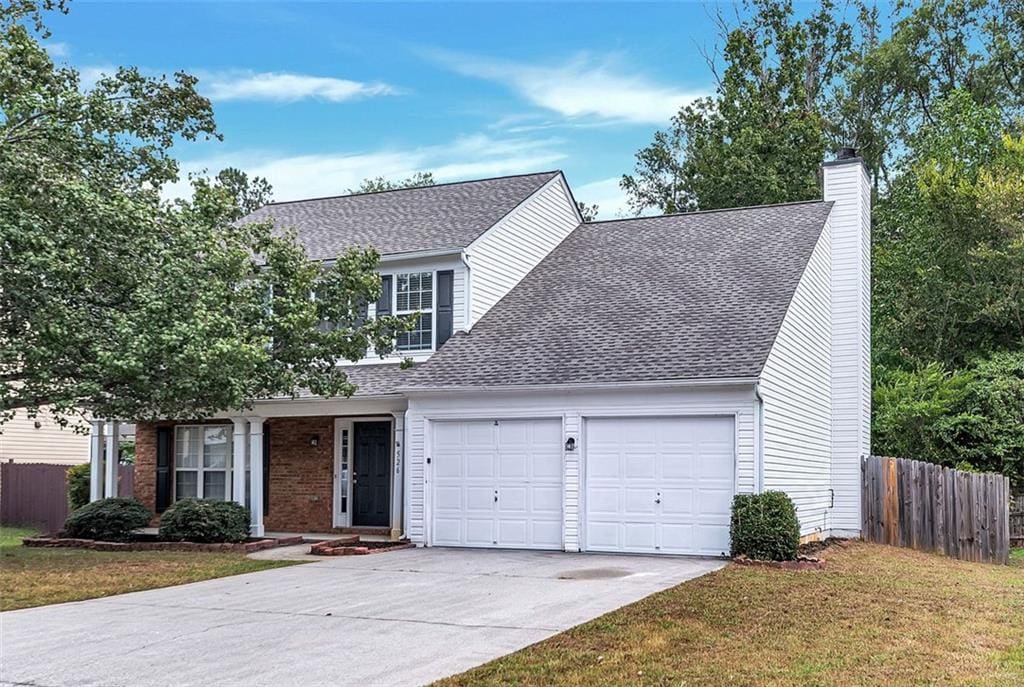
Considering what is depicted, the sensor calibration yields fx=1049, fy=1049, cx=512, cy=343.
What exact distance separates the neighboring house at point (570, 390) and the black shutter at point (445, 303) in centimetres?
4

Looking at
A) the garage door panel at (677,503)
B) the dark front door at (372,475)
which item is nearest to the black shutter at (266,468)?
the dark front door at (372,475)

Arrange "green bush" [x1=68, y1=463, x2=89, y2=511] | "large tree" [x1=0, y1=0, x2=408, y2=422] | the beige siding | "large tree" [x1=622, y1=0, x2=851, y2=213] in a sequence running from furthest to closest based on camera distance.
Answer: "large tree" [x1=622, y1=0, x2=851, y2=213] < the beige siding < "green bush" [x1=68, y1=463, x2=89, y2=511] < "large tree" [x1=0, y1=0, x2=408, y2=422]

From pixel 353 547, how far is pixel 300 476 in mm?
4584

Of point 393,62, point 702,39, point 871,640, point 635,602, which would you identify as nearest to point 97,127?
point 393,62

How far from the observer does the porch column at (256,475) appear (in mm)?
18734

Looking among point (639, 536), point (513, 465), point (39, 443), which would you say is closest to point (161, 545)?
point (513, 465)

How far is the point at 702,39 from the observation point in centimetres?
4084

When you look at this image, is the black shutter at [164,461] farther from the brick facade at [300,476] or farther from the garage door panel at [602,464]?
the garage door panel at [602,464]

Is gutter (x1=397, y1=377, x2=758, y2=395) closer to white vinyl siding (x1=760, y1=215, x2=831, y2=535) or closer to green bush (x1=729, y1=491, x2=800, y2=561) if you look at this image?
white vinyl siding (x1=760, y1=215, x2=831, y2=535)

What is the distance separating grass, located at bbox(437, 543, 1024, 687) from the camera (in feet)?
25.3

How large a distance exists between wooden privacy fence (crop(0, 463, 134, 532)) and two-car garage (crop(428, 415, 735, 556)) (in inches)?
464

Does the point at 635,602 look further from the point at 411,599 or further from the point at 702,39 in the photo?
the point at 702,39

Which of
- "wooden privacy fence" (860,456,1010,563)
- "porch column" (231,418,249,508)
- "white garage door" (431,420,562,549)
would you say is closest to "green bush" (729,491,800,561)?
"white garage door" (431,420,562,549)

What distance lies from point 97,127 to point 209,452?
28.0 feet
